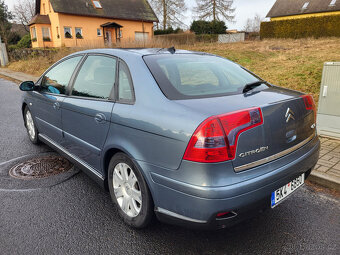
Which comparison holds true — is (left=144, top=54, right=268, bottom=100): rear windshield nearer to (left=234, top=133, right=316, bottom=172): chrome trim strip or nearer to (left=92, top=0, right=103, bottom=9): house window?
(left=234, top=133, right=316, bottom=172): chrome trim strip

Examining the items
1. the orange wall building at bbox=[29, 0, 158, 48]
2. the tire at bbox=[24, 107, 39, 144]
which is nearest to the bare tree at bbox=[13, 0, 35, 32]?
the orange wall building at bbox=[29, 0, 158, 48]

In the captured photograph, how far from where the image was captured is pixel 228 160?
1.95 m

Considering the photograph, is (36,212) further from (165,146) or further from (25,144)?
(25,144)

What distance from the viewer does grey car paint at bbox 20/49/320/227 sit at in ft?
6.38

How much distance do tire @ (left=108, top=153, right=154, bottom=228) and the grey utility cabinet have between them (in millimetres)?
4110

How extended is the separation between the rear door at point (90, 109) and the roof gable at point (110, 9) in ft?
103

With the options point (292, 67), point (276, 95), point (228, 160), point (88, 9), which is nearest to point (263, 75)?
point (292, 67)

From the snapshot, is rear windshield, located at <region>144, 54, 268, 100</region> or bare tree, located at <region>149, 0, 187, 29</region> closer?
rear windshield, located at <region>144, 54, 268, 100</region>

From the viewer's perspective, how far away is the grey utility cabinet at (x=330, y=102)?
15.9 ft

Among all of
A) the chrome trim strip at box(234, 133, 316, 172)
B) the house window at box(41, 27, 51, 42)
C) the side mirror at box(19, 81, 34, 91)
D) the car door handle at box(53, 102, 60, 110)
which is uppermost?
the house window at box(41, 27, 51, 42)

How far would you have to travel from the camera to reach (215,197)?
190 centimetres

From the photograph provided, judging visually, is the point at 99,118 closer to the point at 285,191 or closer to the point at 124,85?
the point at 124,85

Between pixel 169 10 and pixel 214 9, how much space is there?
6.88 meters

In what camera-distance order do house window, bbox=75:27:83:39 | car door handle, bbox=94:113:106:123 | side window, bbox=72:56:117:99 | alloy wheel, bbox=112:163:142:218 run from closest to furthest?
alloy wheel, bbox=112:163:142:218
car door handle, bbox=94:113:106:123
side window, bbox=72:56:117:99
house window, bbox=75:27:83:39
